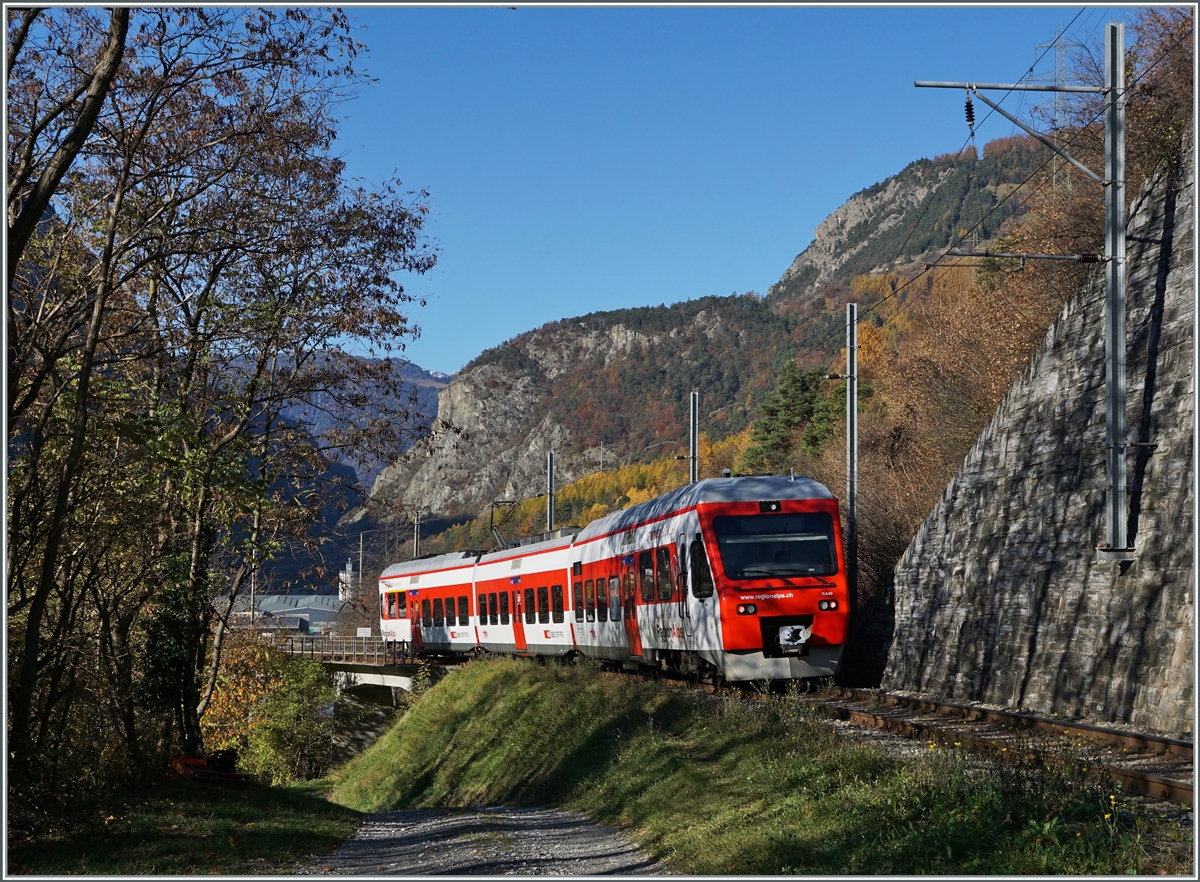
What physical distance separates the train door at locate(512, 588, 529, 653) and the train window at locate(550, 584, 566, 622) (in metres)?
2.91

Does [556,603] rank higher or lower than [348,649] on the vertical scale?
higher

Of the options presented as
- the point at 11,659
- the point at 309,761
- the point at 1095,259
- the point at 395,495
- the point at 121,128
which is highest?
the point at 121,128

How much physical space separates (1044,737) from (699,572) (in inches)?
278

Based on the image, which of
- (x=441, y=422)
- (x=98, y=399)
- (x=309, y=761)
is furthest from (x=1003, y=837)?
(x=309, y=761)

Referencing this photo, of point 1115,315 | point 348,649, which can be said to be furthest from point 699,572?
point 348,649

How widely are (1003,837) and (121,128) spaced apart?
1131 centimetres

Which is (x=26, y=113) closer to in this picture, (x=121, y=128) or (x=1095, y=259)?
(x=121, y=128)

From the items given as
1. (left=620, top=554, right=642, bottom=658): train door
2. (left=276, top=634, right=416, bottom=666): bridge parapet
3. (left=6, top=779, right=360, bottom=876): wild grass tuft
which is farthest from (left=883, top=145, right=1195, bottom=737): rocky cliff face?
(left=276, top=634, right=416, bottom=666): bridge parapet

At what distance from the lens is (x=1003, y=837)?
25.5ft

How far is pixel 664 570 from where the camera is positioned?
20.9 m

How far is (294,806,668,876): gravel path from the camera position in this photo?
10.4m

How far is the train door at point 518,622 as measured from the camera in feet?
107

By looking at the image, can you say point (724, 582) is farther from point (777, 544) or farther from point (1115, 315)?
point (1115, 315)

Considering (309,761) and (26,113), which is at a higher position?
(26,113)
